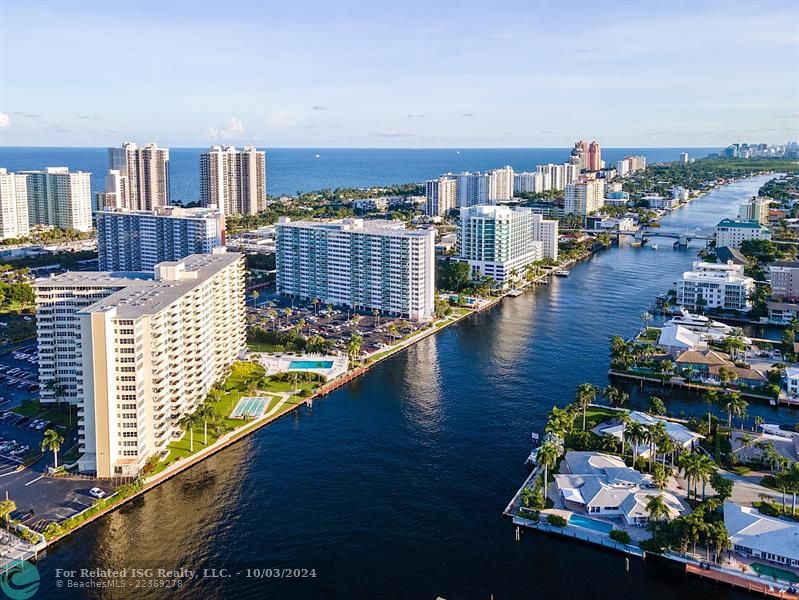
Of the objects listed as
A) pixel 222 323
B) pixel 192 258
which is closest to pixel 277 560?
pixel 222 323

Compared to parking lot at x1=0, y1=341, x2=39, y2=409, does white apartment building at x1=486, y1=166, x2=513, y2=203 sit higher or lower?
higher

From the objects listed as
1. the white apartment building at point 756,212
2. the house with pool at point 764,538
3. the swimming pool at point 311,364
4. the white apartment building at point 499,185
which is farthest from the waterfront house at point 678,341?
the white apartment building at point 499,185

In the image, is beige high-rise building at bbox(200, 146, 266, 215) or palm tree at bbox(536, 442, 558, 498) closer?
palm tree at bbox(536, 442, 558, 498)

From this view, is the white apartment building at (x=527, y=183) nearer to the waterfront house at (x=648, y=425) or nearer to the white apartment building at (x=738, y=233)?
the white apartment building at (x=738, y=233)

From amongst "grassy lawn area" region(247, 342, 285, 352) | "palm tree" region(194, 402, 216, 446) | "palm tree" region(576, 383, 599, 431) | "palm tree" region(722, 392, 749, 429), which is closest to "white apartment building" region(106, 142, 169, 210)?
"grassy lawn area" region(247, 342, 285, 352)

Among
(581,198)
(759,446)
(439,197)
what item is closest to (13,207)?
(439,197)

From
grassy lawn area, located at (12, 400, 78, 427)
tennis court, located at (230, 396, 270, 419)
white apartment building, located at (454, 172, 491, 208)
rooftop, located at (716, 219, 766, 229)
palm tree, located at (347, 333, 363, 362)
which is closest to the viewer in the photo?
grassy lawn area, located at (12, 400, 78, 427)

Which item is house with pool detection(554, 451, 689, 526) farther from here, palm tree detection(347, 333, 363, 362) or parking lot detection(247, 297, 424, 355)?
parking lot detection(247, 297, 424, 355)

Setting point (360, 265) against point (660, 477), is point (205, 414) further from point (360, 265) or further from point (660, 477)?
point (360, 265)
